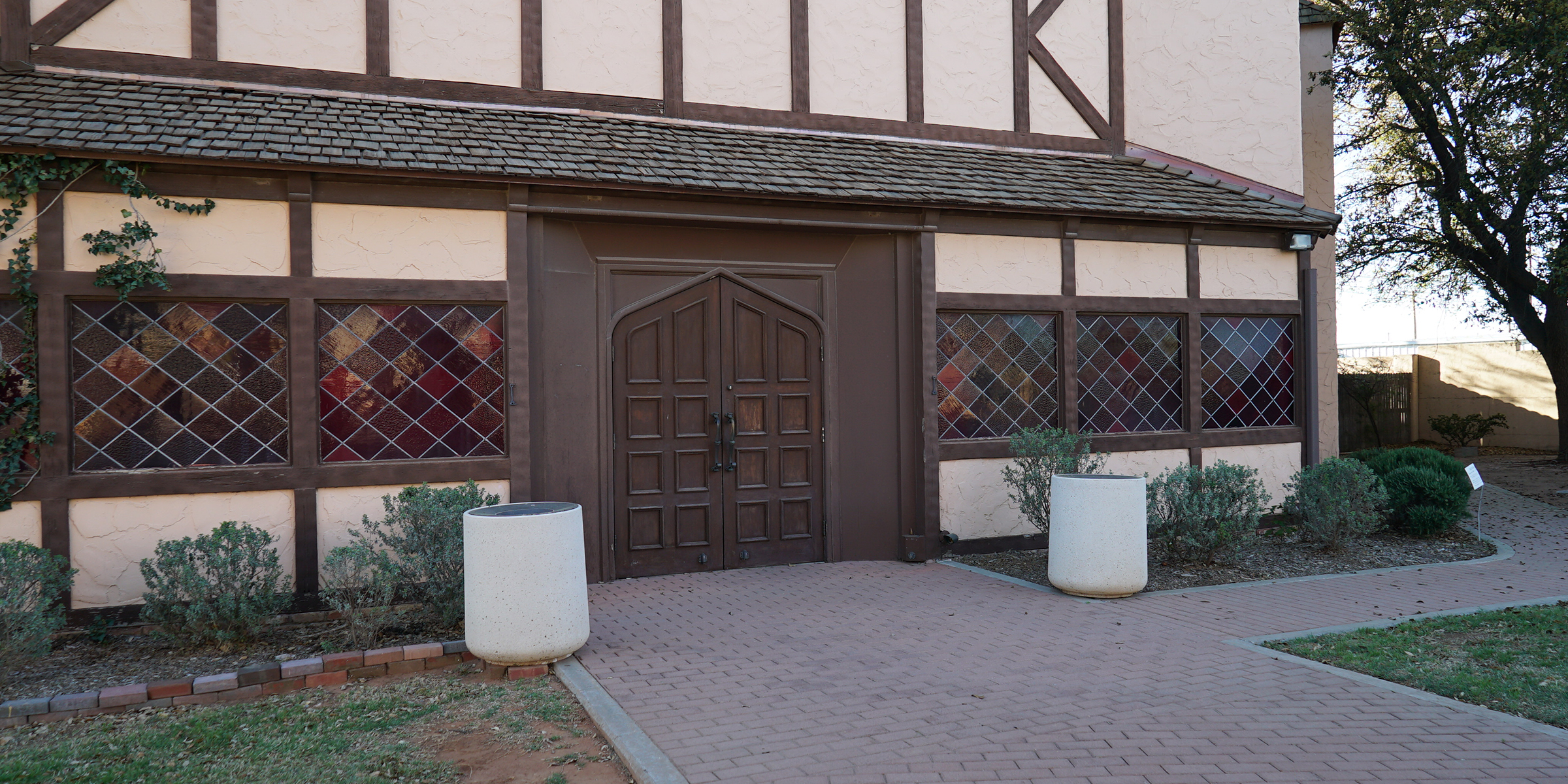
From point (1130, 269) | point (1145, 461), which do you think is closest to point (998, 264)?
point (1130, 269)

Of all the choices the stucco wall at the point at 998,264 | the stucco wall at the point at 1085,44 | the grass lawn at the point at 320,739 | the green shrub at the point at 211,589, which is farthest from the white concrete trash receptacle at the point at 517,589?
the stucco wall at the point at 1085,44

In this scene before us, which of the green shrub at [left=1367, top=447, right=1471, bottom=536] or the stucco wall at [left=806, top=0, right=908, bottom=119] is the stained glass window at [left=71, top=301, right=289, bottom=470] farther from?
the green shrub at [left=1367, top=447, right=1471, bottom=536]

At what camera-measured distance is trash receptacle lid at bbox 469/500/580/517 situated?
5.78 m

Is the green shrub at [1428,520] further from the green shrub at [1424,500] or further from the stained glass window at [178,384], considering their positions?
the stained glass window at [178,384]

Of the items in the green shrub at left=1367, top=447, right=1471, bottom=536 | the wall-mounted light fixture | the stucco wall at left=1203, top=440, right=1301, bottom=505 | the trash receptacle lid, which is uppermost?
the wall-mounted light fixture

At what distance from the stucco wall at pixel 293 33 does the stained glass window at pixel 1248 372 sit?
340 inches

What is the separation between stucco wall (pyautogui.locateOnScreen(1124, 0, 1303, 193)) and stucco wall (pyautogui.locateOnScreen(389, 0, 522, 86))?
676cm

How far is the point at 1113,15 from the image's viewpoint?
1066cm

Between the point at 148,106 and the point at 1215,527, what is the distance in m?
9.16

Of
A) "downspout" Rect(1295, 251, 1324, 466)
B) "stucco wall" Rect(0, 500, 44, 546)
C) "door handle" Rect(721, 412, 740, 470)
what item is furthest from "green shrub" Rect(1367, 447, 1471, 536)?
"stucco wall" Rect(0, 500, 44, 546)

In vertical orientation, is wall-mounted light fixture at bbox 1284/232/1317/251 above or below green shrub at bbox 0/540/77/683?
above

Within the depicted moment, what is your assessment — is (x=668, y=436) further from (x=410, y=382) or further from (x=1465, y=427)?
(x=1465, y=427)

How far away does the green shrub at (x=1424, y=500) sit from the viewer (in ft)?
32.7

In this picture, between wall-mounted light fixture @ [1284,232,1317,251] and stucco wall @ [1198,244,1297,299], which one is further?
wall-mounted light fixture @ [1284,232,1317,251]
